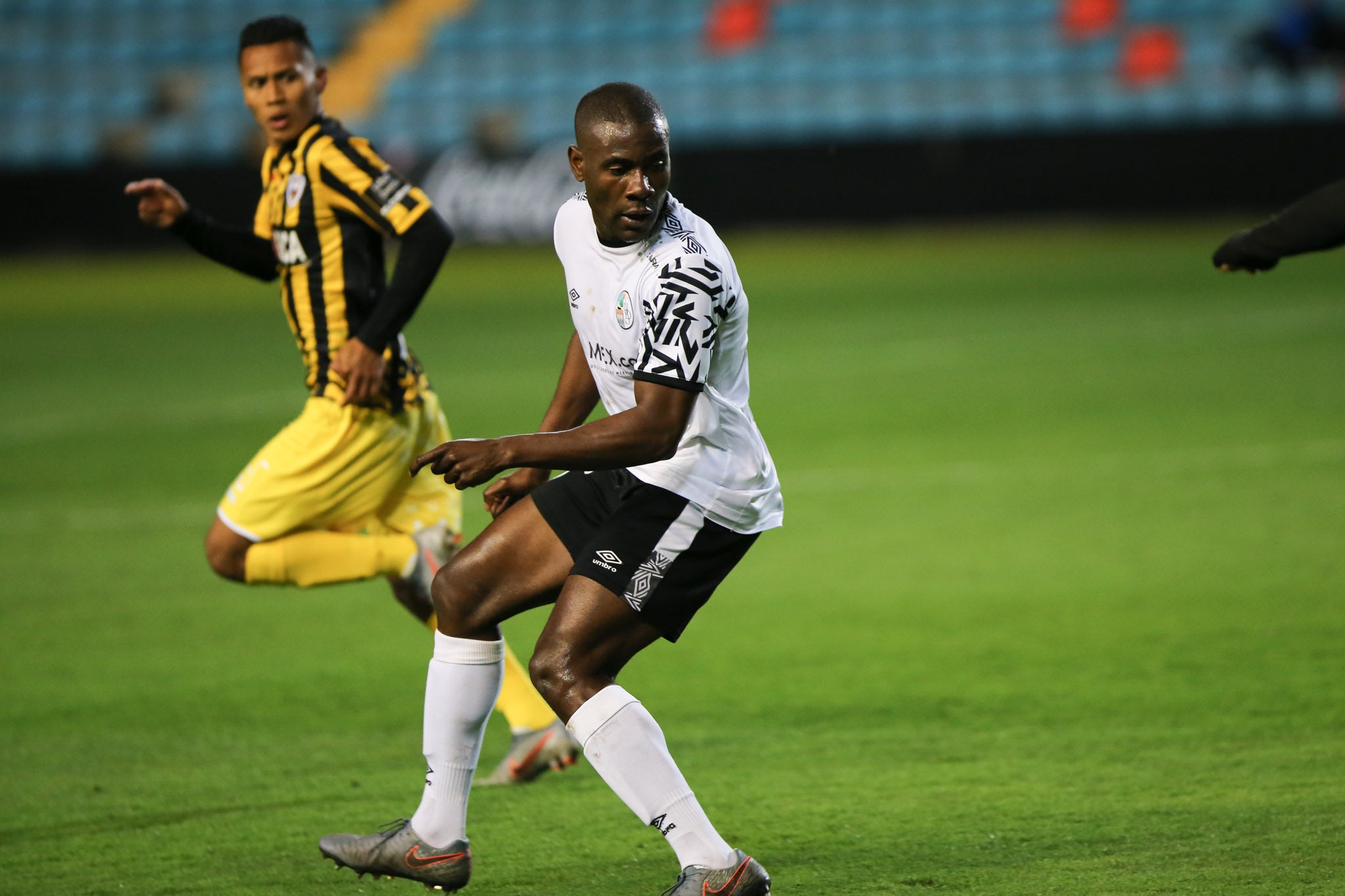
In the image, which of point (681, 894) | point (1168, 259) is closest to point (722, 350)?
point (681, 894)

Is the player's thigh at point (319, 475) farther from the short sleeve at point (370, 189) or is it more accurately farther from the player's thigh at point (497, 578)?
the player's thigh at point (497, 578)

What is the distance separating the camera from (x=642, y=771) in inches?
136

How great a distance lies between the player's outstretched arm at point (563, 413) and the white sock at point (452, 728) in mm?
411

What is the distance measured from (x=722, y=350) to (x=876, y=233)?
18328mm

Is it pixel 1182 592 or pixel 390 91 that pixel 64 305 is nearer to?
pixel 390 91

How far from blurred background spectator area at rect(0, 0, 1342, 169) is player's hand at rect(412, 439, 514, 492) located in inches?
721

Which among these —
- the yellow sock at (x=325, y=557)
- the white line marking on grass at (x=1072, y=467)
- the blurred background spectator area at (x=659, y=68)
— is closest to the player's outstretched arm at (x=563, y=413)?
the yellow sock at (x=325, y=557)

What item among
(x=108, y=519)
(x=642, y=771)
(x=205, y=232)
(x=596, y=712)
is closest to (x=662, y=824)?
(x=642, y=771)

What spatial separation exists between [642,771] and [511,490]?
0.91 metres

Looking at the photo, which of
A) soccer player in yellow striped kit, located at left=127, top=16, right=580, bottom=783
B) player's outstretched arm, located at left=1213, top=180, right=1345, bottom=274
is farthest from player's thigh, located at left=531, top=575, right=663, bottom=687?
player's outstretched arm, located at left=1213, top=180, right=1345, bottom=274

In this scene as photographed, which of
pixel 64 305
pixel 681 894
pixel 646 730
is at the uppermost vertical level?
pixel 646 730

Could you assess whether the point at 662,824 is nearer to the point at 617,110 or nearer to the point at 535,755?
the point at 535,755

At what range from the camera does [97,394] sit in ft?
39.7

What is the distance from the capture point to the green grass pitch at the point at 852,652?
4.00 meters
